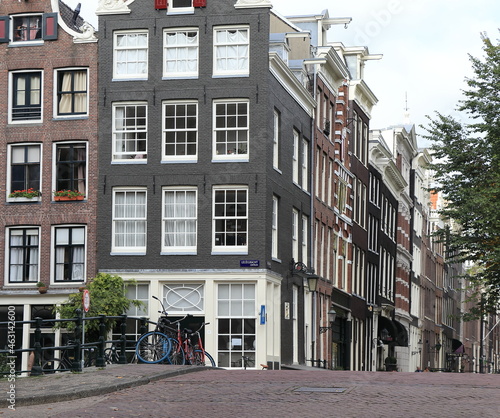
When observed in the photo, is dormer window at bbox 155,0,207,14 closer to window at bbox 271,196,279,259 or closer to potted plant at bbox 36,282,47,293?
window at bbox 271,196,279,259

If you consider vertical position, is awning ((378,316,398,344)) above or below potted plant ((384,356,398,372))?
above

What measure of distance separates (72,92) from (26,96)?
5.97 ft

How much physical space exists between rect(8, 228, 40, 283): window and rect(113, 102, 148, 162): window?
4.22 meters

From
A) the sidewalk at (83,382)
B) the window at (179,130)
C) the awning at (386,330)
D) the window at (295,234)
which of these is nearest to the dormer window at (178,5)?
the window at (179,130)

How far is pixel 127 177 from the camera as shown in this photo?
3912 centimetres

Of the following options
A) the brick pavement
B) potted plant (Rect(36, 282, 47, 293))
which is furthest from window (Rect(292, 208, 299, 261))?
the brick pavement

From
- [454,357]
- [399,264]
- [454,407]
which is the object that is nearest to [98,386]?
[454,407]

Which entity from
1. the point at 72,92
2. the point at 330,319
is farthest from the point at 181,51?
the point at 330,319

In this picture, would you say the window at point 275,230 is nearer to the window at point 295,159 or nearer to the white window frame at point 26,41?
the window at point 295,159

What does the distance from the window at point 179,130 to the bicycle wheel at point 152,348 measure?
547 inches

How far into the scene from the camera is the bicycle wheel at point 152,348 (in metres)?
25.3

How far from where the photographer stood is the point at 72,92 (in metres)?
40.4

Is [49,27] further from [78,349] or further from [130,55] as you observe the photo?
[78,349]

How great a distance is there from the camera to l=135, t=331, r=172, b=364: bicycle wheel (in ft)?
82.9
